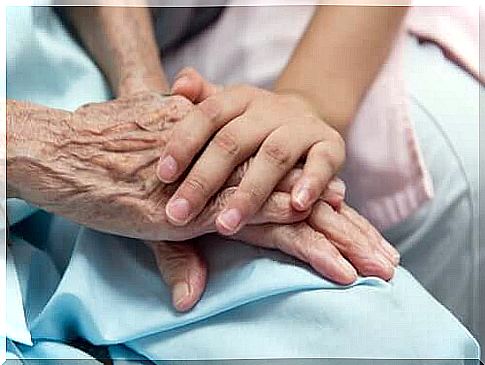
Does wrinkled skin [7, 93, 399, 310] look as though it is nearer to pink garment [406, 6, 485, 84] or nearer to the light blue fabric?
the light blue fabric

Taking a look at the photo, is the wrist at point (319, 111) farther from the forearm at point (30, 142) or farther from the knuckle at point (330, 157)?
the forearm at point (30, 142)

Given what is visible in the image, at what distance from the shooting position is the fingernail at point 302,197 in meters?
0.67

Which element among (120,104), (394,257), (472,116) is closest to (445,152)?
(472,116)

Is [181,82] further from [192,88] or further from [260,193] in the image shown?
[260,193]

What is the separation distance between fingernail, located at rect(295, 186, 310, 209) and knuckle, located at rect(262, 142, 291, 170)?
2 cm

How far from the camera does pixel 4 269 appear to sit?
0.70 m

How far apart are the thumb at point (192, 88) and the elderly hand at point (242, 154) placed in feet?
0.09

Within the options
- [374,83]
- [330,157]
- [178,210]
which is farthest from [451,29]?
[178,210]

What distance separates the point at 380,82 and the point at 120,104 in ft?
0.80

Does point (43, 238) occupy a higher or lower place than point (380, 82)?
lower

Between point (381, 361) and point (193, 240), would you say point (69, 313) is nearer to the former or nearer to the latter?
point (193, 240)

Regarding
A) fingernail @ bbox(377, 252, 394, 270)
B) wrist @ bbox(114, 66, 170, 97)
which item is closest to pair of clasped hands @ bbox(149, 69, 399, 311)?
fingernail @ bbox(377, 252, 394, 270)

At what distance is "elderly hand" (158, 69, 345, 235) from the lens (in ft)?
2.20

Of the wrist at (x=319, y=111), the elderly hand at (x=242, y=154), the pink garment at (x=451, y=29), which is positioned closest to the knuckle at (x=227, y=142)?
the elderly hand at (x=242, y=154)
